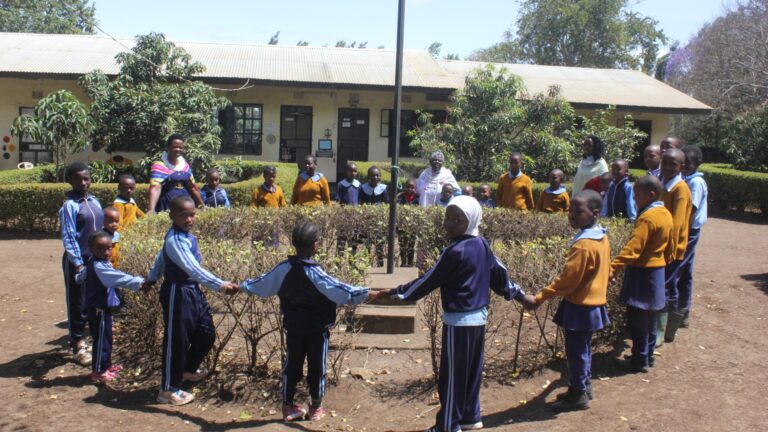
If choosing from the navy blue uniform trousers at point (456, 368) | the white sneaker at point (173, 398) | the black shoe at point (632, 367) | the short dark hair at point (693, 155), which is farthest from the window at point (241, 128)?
the navy blue uniform trousers at point (456, 368)

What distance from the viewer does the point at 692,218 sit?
6320 millimetres

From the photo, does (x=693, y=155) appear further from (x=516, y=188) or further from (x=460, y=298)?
(x=460, y=298)

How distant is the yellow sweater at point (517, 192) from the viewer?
9000 mm

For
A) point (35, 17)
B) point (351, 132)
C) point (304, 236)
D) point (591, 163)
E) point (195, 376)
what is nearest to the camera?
point (304, 236)

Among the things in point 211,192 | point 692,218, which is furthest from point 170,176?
point 692,218

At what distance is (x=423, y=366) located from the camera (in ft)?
18.2

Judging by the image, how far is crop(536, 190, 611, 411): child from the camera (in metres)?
4.43

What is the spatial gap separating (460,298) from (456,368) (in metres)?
0.44

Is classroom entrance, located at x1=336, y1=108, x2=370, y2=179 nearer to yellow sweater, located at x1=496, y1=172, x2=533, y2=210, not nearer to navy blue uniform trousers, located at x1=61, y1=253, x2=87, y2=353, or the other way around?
yellow sweater, located at x1=496, y1=172, x2=533, y2=210

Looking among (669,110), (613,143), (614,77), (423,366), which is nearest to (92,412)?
(423,366)

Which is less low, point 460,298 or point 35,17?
point 35,17

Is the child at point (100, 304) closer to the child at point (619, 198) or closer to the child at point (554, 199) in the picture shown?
the child at point (619, 198)

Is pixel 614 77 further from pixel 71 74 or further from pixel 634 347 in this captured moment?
pixel 634 347

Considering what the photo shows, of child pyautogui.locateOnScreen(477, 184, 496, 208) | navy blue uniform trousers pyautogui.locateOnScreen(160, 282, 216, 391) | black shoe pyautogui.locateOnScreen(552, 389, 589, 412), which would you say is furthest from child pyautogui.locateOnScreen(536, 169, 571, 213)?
navy blue uniform trousers pyautogui.locateOnScreen(160, 282, 216, 391)
